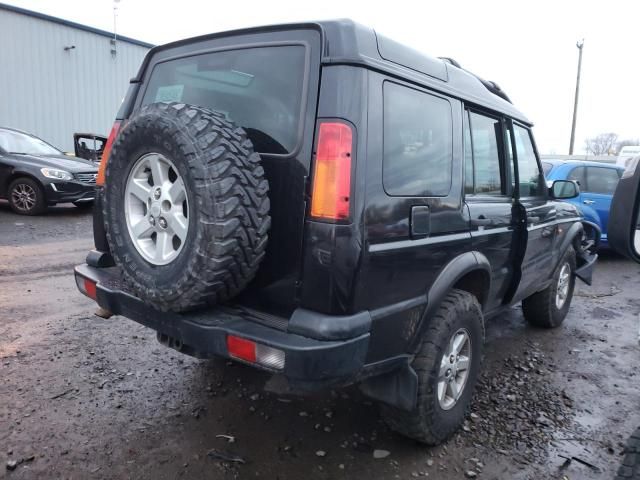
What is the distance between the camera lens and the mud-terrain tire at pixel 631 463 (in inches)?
73.2

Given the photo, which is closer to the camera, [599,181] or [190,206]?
[190,206]

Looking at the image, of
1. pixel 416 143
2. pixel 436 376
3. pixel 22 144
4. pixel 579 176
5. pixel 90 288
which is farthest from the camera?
pixel 22 144

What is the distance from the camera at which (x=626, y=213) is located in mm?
1728

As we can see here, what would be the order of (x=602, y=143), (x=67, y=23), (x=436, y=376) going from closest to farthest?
(x=436, y=376)
(x=67, y=23)
(x=602, y=143)

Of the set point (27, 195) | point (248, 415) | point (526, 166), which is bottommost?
point (248, 415)

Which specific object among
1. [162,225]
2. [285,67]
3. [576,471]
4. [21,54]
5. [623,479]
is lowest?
[576,471]

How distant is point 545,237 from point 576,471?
1918 mm

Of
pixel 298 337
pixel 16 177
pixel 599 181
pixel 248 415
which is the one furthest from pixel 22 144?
pixel 599 181

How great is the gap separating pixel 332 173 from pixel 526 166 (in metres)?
2.41

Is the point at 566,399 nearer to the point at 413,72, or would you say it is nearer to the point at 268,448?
the point at 268,448

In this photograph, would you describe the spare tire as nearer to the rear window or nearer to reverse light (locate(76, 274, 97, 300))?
the rear window

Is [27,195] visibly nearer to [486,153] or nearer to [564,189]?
[486,153]

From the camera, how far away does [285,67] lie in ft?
7.45

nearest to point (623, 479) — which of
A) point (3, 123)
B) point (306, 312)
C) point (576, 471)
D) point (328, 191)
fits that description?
point (576, 471)
